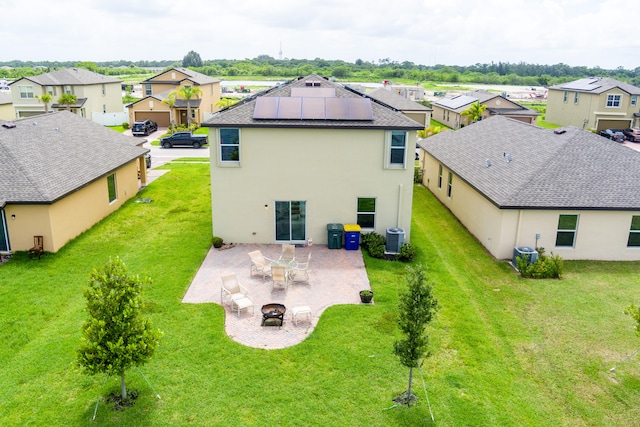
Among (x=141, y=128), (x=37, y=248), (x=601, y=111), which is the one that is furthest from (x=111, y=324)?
(x=601, y=111)

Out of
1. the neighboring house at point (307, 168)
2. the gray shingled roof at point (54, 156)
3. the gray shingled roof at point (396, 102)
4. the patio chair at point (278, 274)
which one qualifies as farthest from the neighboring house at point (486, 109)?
the patio chair at point (278, 274)

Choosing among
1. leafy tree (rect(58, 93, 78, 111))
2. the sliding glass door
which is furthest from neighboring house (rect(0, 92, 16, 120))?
the sliding glass door

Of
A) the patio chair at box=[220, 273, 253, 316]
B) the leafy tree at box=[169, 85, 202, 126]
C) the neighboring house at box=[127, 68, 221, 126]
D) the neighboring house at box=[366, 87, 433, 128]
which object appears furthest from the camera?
the neighboring house at box=[127, 68, 221, 126]

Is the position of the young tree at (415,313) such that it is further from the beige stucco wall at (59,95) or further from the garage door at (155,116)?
the beige stucco wall at (59,95)

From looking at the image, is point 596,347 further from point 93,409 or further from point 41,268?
point 41,268

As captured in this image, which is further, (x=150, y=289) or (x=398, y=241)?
(x=398, y=241)

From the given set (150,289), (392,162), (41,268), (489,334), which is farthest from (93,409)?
(392,162)

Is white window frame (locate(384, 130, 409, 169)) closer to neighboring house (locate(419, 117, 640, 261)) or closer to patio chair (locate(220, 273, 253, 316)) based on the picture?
neighboring house (locate(419, 117, 640, 261))
